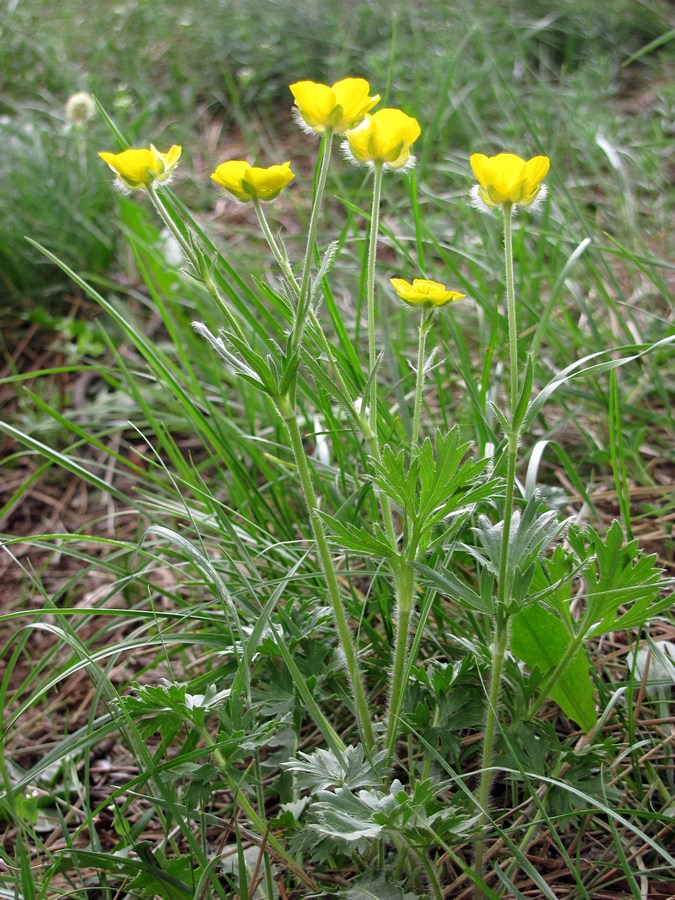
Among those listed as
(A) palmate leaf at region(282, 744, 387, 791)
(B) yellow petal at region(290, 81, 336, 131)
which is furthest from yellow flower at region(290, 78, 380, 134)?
(A) palmate leaf at region(282, 744, 387, 791)

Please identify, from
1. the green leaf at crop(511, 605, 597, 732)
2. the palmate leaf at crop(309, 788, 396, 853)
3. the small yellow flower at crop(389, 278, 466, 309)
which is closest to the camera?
the palmate leaf at crop(309, 788, 396, 853)

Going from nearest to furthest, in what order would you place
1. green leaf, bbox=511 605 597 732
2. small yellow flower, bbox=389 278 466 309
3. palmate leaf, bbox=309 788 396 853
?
palmate leaf, bbox=309 788 396 853
small yellow flower, bbox=389 278 466 309
green leaf, bbox=511 605 597 732

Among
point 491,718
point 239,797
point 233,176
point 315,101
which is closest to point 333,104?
point 315,101

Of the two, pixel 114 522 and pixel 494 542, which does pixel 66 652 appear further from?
pixel 494 542

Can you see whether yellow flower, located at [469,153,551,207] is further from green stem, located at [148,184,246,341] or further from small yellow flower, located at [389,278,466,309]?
green stem, located at [148,184,246,341]

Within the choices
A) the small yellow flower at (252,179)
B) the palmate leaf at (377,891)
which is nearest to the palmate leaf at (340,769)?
the palmate leaf at (377,891)

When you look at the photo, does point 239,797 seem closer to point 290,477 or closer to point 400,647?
point 400,647
